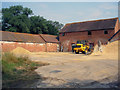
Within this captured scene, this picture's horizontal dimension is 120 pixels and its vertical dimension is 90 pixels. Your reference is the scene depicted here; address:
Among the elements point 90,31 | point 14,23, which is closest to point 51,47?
point 90,31

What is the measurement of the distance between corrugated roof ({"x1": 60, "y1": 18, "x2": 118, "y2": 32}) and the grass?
2594 centimetres

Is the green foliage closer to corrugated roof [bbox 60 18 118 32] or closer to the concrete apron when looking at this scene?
corrugated roof [bbox 60 18 118 32]

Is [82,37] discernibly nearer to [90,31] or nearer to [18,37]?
[90,31]

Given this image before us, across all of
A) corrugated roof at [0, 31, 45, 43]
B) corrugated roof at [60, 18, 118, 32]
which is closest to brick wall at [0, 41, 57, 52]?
corrugated roof at [0, 31, 45, 43]

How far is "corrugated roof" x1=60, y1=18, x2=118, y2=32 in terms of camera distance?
33.3m

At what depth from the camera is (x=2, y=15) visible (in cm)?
4656

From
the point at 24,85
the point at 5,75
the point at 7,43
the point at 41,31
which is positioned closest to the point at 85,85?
the point at 24,85

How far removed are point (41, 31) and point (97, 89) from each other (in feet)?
146

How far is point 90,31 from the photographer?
35.2 metres

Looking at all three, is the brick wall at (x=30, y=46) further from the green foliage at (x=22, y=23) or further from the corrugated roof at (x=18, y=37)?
the green foliage at (x=22, y=23)

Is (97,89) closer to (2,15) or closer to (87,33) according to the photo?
(87,33)

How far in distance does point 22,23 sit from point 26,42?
15221 mm

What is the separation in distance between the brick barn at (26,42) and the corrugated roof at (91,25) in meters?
5.32

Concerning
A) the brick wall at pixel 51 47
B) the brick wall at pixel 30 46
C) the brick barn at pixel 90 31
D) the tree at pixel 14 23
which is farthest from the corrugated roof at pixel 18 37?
the tree at pixel 14 23
